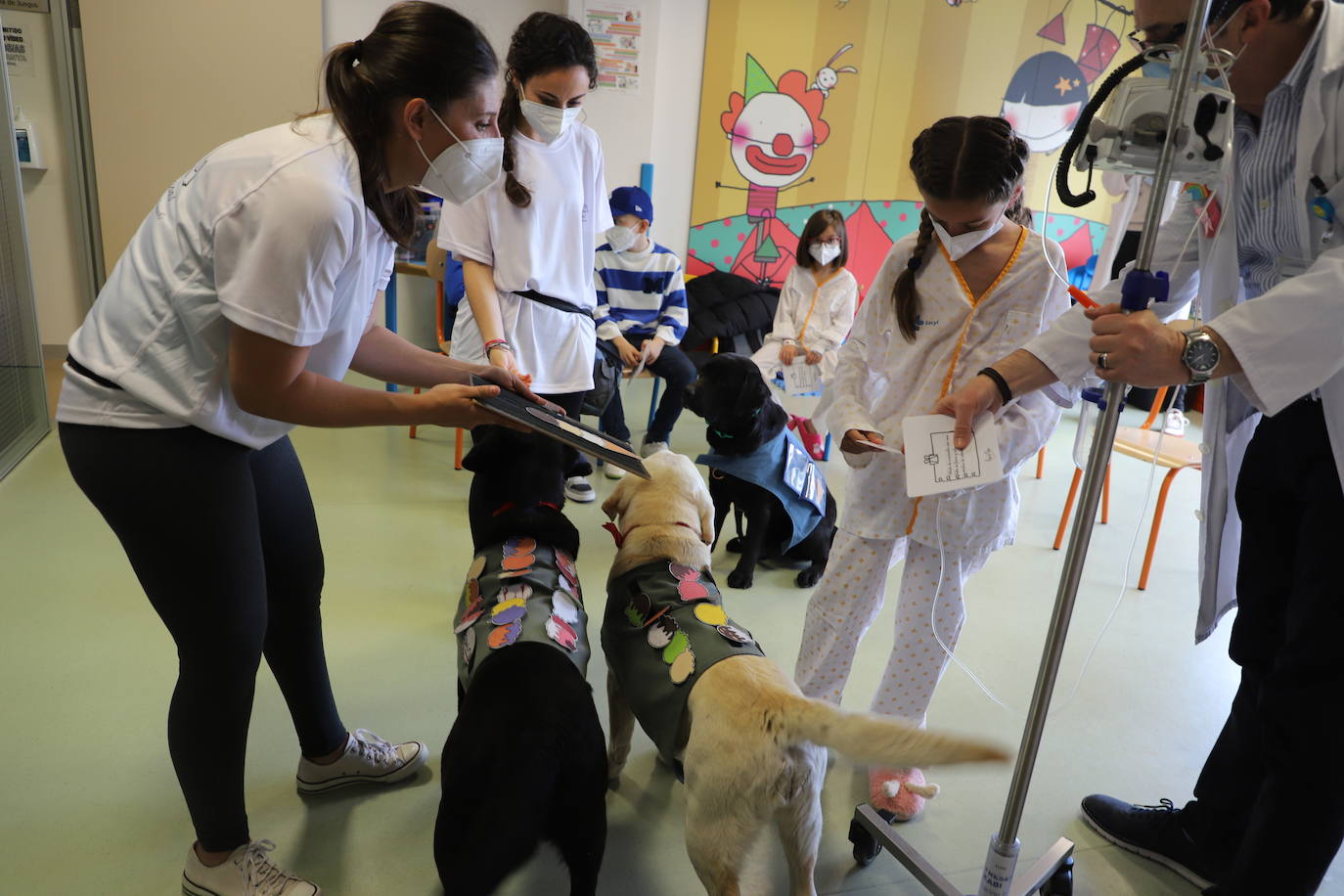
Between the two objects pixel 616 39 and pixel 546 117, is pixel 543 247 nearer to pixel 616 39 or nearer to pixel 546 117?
pixel 546 117

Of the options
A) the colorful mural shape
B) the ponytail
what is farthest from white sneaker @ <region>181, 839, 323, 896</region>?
the colorful mural shape

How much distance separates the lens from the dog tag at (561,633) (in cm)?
151

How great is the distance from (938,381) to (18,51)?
5438 millimetres

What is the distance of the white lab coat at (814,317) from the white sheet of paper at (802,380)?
3.2 inches

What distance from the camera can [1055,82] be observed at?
593cm

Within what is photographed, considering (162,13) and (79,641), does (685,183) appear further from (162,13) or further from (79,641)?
(79,641)

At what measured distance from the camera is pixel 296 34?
4832mm

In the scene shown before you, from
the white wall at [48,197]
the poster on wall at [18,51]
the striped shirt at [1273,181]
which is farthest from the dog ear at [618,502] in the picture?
the poster on wall at [18,51]

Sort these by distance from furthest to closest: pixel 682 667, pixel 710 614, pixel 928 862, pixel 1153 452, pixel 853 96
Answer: pixel 853 96 → pixel 1153 452 → pixel 928 862 → pixel 710 614 → pixel 682 667

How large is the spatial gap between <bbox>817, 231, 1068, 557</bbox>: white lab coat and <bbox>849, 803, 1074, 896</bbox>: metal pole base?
2.01 feet

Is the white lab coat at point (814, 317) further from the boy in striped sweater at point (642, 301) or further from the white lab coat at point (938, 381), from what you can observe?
the white lab coat at point (938, 381)

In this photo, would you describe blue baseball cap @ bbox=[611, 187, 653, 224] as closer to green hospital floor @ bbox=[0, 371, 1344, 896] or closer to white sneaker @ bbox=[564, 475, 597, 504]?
white sneaker @ bbox=[564, 475, 597, 504]

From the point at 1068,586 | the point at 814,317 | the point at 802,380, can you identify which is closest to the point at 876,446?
the point at 1068,586

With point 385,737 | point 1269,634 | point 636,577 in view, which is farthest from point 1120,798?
point 385,737
